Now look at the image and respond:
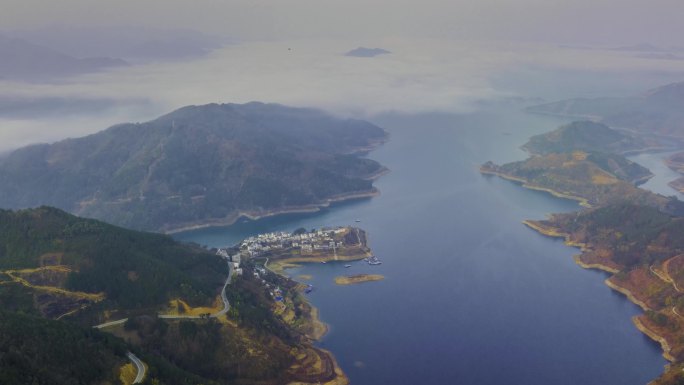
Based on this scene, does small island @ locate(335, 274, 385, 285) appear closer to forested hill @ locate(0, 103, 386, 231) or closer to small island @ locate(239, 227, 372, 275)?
small island @ locate(239, 227, 372, 275)

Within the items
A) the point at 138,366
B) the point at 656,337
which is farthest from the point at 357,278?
the point at 138,366

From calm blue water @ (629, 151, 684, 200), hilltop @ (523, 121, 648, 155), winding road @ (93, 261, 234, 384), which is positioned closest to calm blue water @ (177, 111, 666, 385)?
winding road @ (93, 261, 234, 384)

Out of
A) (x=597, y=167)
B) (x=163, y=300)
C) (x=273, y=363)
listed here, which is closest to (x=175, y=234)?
(x=163, y=300)

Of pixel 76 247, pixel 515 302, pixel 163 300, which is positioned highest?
pixel 76 247

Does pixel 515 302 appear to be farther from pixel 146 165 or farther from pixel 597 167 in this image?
pixel 146 165

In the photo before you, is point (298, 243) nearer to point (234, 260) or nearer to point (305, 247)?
point (305, 247)

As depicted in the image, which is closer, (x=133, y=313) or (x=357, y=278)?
(x=133, y=313)
